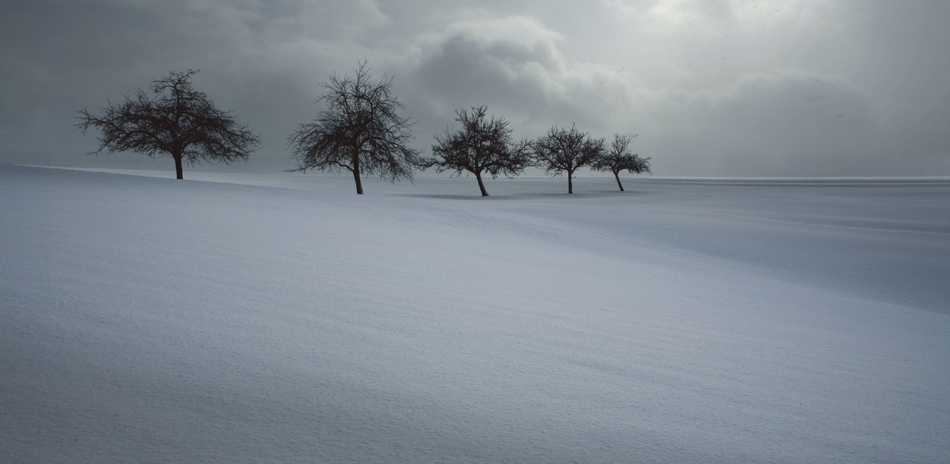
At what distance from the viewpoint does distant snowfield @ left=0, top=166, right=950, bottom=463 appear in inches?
99.5

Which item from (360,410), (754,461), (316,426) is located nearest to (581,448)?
(754,461)

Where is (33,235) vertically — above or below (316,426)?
above

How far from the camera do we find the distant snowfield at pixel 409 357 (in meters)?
2.53

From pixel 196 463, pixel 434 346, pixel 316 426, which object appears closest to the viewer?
pixel 196 463

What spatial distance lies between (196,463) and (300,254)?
16.7ft

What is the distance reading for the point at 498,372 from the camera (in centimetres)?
353

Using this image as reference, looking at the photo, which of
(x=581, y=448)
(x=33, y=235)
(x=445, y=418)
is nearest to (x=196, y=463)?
(x=445, y=418)

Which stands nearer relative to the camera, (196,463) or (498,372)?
(196,463)

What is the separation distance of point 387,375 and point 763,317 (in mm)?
5376

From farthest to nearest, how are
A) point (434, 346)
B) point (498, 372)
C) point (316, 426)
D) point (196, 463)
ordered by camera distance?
1. point (434, 346)
2. point (498, 372)
3. point (316, 426)
4. point (196, 463)

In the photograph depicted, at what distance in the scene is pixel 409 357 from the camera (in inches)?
143

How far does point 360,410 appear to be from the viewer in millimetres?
2762

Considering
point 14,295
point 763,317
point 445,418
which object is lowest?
point 763,317

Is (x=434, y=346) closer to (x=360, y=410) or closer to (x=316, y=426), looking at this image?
(x=360, y=410)
